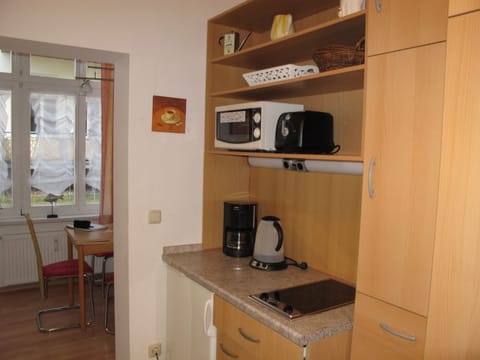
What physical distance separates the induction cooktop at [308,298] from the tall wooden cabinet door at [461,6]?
1170 mm

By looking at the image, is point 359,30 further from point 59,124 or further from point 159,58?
point 59,124

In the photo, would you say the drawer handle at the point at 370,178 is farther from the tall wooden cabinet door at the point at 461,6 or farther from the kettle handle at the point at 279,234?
the kettle handle at the point at 279,234

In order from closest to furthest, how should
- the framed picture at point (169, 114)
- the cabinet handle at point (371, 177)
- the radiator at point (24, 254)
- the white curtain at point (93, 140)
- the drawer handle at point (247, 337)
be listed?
the cabinet handle at point (371, 177)
the drawer handle at point (247, 337)
the framed picture at point (169, 114)
the radiator at point (24, 254)
the white curtain at point (93, 140)

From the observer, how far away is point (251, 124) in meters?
2.07

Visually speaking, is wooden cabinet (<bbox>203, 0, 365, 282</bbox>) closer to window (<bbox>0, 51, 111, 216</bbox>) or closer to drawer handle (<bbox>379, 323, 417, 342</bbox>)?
drawer handle (<bbox>379, 323, 417, 342</bbox>)

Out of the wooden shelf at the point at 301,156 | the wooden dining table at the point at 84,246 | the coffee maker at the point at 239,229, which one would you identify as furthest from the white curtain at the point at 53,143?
the coffee maker at the point at 239,229

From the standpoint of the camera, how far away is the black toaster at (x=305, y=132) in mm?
1862

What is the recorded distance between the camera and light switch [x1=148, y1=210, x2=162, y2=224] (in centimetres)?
239

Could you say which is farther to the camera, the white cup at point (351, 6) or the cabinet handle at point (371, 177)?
the white cup at point (351, 6)

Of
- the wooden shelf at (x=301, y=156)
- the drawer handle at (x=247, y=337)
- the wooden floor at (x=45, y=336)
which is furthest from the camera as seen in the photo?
the wooden floor at (x=45, y=336)

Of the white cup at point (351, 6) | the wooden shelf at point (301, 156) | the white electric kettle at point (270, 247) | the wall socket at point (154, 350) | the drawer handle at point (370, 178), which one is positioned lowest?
the wall socket at point (154, 350)

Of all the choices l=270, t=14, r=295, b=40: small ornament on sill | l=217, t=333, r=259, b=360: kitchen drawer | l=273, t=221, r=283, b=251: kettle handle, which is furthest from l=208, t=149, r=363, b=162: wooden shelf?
l=217, t=333, r=259, b=360: kitchen drawer

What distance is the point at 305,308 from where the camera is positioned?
1662 mm

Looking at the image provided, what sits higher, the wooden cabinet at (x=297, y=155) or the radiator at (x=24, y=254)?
the wooden cabinet at (x=297, y=155)
